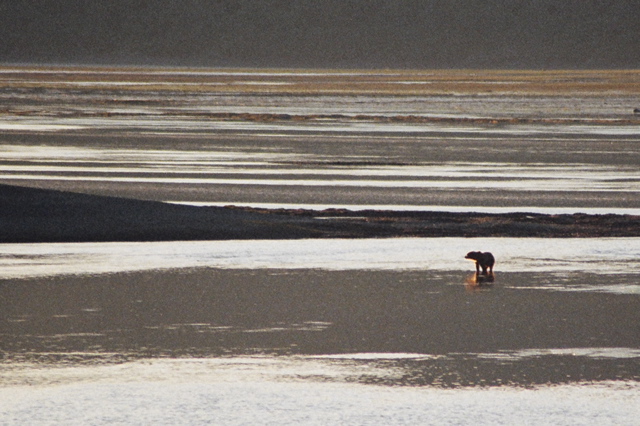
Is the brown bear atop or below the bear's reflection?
atop

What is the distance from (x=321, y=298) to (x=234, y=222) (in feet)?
13.5

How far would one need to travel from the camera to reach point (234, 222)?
518 inches

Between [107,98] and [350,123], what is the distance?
2216cm

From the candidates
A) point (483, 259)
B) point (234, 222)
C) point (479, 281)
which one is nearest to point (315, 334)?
point (479, 281)

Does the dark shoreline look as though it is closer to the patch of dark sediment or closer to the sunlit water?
the sunlit water

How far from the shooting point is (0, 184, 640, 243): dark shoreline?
41.0 feet

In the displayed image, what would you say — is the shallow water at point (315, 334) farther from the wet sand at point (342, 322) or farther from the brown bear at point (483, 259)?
the brown bear at point (483, 259)

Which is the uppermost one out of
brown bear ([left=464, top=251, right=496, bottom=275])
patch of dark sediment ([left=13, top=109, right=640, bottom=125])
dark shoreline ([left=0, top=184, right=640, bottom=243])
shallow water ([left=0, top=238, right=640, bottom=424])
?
patch of dark sediment ([left=13, top=109, right=640, bottom=125])

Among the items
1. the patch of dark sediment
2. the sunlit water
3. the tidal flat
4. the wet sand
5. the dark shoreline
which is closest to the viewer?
the tidal flat

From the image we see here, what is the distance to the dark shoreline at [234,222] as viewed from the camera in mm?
12484

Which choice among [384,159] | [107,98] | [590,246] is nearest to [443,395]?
[590,246]

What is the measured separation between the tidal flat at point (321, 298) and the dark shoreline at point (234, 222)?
5 centimetres

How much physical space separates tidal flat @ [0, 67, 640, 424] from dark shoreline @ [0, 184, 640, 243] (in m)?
0.05

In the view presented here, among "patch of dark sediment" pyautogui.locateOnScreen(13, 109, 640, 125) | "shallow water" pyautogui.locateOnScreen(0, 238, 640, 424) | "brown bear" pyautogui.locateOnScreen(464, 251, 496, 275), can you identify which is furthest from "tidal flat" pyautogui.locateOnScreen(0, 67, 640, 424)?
"patch of dark sediment" pyautogui.locateOnScreen(13, 109, 640, 125)
